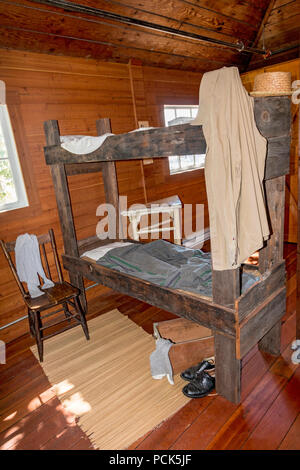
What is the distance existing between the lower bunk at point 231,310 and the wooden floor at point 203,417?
0.43ft

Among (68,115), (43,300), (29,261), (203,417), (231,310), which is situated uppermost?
(68,115)

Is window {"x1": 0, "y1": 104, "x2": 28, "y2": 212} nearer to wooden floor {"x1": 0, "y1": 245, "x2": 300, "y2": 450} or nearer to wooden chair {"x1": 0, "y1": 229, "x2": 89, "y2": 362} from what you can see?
wooden chair {"x1": 0, "y1": 229, "x2": 89, "y2": 362}

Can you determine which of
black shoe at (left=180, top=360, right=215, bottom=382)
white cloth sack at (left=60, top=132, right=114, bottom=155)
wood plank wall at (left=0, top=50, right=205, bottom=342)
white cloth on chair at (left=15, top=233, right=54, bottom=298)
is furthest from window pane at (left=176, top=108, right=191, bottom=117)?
black shoe at (left=180, top=360, right=215, bottom=382)

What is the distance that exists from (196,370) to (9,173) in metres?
2.42

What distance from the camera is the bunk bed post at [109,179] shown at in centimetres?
323

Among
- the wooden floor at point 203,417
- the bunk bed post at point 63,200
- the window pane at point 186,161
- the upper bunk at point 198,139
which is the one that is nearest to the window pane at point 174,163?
the window pane at point 186,161

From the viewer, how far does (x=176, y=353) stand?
2176 millimetres

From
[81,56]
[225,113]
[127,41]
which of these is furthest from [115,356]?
[127,41]

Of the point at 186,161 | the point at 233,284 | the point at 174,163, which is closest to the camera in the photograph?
the point at 233,284

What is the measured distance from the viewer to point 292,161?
433 centimetres

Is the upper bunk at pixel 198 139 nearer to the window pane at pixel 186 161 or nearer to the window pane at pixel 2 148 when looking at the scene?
the window pane at pixel 2 148

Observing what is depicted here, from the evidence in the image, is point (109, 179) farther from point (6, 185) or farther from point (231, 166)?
point (231, 166)

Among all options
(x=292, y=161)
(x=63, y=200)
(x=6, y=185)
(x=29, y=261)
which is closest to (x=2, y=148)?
(x=6, y=185)

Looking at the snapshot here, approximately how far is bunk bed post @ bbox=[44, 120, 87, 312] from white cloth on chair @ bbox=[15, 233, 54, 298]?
0.36 meters
